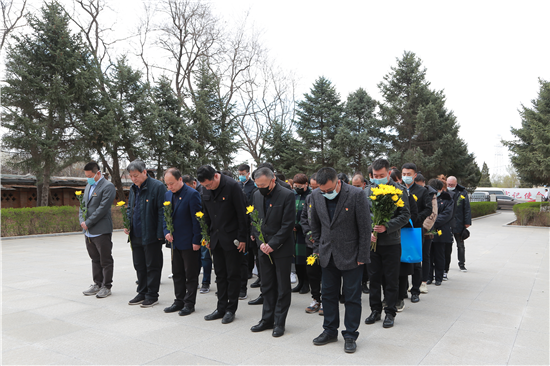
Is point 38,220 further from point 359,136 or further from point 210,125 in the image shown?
point 359,136

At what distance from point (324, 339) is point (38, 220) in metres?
14.4

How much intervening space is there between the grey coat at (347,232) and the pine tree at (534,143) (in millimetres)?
23590

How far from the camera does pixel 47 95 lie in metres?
18.7

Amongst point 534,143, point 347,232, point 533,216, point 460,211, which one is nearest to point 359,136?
point 534,143

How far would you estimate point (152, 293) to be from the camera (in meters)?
5.86

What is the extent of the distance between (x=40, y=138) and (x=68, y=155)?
2.32m

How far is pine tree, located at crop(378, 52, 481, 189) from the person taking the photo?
3181cm

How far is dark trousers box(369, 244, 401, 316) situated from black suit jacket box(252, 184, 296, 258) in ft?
3.91

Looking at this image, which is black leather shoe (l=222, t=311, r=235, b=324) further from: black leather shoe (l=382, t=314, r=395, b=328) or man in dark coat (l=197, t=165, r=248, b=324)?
black leather shoe (l=382, t=314, r=395, b=328)

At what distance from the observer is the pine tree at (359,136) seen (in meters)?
31.2

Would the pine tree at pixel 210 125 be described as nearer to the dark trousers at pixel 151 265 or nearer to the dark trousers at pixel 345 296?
the dark trousers at pixel 151 265

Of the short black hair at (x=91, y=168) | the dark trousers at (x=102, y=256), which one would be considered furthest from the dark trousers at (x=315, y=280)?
the short black hair at (x=91, y=168)

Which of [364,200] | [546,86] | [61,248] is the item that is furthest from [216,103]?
→ [364,200]

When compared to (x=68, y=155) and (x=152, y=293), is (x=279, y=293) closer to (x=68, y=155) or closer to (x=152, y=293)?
(x=152, y=293)
